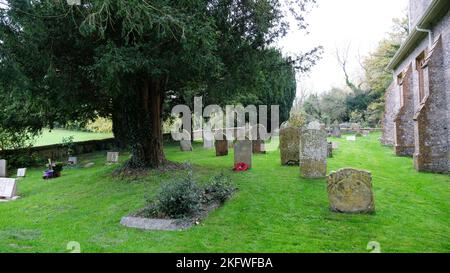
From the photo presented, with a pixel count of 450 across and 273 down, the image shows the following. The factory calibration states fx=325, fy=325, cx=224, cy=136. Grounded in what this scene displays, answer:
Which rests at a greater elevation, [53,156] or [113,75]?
[113,75]

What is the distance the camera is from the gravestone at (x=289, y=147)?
12305mm

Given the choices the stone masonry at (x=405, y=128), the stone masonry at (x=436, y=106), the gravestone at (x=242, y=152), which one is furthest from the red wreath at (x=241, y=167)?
the stone masonry at (x=405, y=128)

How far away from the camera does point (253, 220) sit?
6.38 metres

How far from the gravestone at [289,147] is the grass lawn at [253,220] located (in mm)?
1862

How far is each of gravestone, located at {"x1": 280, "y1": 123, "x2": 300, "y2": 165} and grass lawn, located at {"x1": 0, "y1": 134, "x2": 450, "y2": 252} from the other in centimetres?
186

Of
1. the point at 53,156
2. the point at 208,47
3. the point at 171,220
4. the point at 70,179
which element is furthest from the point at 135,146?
the point at 53,156

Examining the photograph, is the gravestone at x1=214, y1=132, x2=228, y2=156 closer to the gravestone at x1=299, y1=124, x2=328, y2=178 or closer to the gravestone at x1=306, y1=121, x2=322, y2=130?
the gravestone at x1=306, y1=121, x2=322, y2=130

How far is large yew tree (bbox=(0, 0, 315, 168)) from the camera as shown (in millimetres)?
7262
